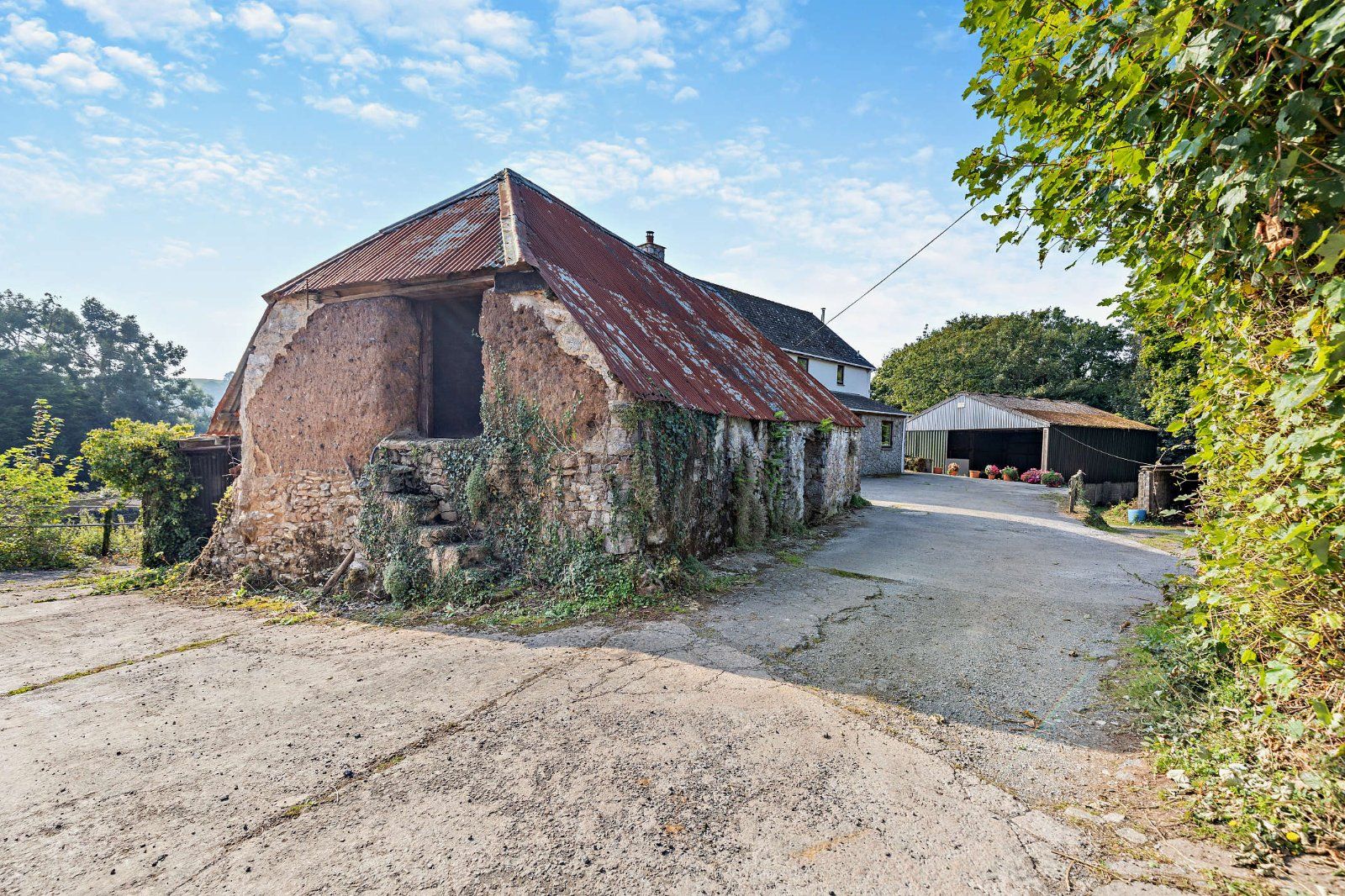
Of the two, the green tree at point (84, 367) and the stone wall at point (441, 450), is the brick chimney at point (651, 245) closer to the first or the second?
the stone wall at point (441, 450)

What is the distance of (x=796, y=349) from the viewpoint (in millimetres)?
25812

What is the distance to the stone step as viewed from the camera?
24.5ft

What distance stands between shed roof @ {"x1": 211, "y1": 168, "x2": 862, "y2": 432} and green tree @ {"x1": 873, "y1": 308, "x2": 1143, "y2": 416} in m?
33.3

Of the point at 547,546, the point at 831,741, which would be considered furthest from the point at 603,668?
the point at 547,546

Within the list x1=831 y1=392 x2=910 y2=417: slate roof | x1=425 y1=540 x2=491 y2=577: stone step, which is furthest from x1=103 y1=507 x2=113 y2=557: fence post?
x1=831 y1=392 x2=910 y2=417: slate roof

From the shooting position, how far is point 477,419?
31.0 ft

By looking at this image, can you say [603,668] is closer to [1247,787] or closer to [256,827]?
[256,827]

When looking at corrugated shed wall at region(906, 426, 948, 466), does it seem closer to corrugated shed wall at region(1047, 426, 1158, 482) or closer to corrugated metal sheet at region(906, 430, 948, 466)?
corrugated metal sheet at region(906, 430, 948, 466)

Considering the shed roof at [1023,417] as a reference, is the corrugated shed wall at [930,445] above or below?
below

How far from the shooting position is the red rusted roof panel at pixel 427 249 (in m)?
8.20

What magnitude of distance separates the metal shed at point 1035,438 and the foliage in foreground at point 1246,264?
21.1 meters

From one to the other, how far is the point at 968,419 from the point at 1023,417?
10.4 ft

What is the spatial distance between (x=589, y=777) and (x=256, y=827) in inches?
67.1

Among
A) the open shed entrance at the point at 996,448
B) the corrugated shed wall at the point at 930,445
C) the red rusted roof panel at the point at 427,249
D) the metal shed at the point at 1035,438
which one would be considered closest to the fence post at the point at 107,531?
the red rusted roof panel at the point at 427,249
